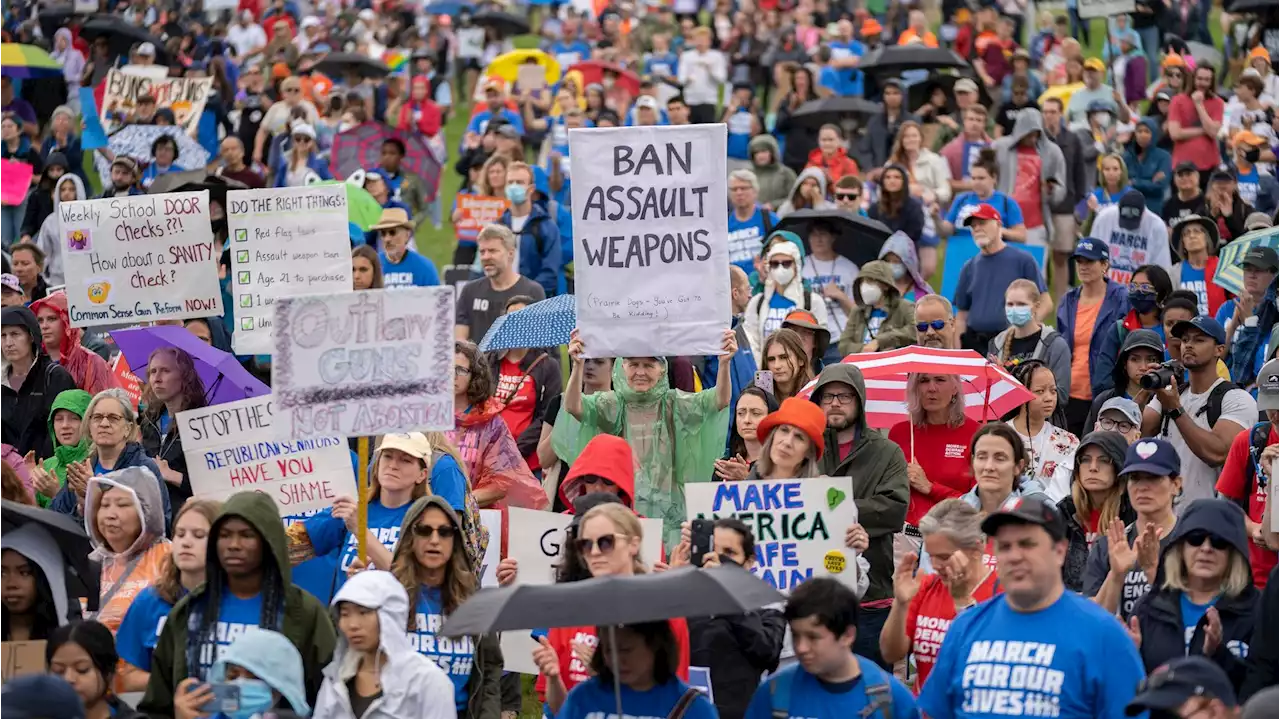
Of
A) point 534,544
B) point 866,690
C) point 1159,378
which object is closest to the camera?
point 866,690

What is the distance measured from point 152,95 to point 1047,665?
18.2 metres

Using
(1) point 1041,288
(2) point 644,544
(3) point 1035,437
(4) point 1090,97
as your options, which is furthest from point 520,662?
(4) point 1090,97

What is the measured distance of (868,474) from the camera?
9.60 metres

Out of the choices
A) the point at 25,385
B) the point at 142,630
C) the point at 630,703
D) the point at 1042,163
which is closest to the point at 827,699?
the point at 630,703

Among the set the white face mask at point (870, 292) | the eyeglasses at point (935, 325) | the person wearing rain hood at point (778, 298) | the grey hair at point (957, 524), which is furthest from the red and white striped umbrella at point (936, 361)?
the person wearing rain hood at point (778, 298)

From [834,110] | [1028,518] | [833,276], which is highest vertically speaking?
[834,110]

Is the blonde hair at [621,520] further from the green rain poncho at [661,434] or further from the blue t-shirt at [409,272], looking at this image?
the blue t-shirt at [409,272]

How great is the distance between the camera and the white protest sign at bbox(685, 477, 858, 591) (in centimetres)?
868

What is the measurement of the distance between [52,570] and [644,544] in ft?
8.00

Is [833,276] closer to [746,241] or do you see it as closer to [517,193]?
[746,241]

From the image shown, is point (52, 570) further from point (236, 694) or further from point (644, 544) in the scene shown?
point (644, 544)

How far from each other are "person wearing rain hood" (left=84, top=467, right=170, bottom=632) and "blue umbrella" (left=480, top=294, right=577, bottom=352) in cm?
322

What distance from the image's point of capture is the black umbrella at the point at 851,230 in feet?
53.3

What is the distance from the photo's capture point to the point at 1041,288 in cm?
1630
